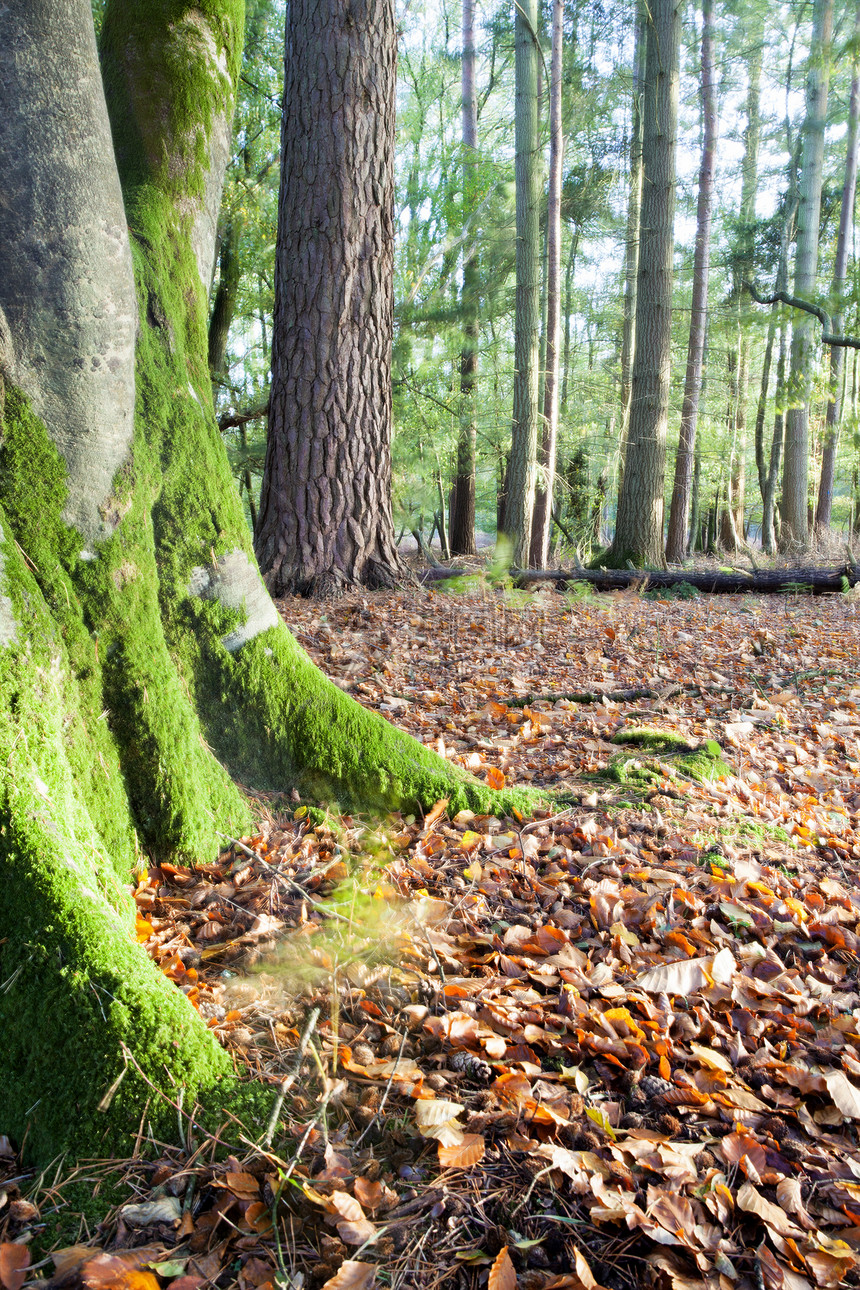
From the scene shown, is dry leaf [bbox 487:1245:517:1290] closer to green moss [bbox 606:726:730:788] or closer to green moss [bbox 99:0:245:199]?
green moss [bbox 606:726:730:788]

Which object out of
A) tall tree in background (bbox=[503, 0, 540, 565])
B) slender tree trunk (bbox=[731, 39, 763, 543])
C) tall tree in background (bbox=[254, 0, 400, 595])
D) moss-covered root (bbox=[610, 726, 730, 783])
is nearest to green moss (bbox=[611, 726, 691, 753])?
moss-covered root (bbox=[610, 726, 730, 783])

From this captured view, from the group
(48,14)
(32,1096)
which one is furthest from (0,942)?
(48,14)

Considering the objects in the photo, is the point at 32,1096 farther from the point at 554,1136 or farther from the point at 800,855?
the point at 800,855

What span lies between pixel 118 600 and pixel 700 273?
1326cm

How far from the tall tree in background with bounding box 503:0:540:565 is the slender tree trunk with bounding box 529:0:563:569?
26 centimetres

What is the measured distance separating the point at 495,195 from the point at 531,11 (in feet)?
8.85

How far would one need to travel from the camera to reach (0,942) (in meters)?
1.64

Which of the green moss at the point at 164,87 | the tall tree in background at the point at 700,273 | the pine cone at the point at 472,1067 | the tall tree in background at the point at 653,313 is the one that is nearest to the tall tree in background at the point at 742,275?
the tall tree in background at the point at 700,273

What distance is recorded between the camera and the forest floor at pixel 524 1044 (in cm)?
131

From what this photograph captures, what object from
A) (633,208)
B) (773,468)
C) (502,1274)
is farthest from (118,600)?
(773,468)

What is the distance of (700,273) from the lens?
12.6 meters

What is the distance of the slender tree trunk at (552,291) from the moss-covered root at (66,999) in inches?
334

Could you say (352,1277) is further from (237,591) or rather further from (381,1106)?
(237,591)

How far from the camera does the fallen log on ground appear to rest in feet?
26.3
